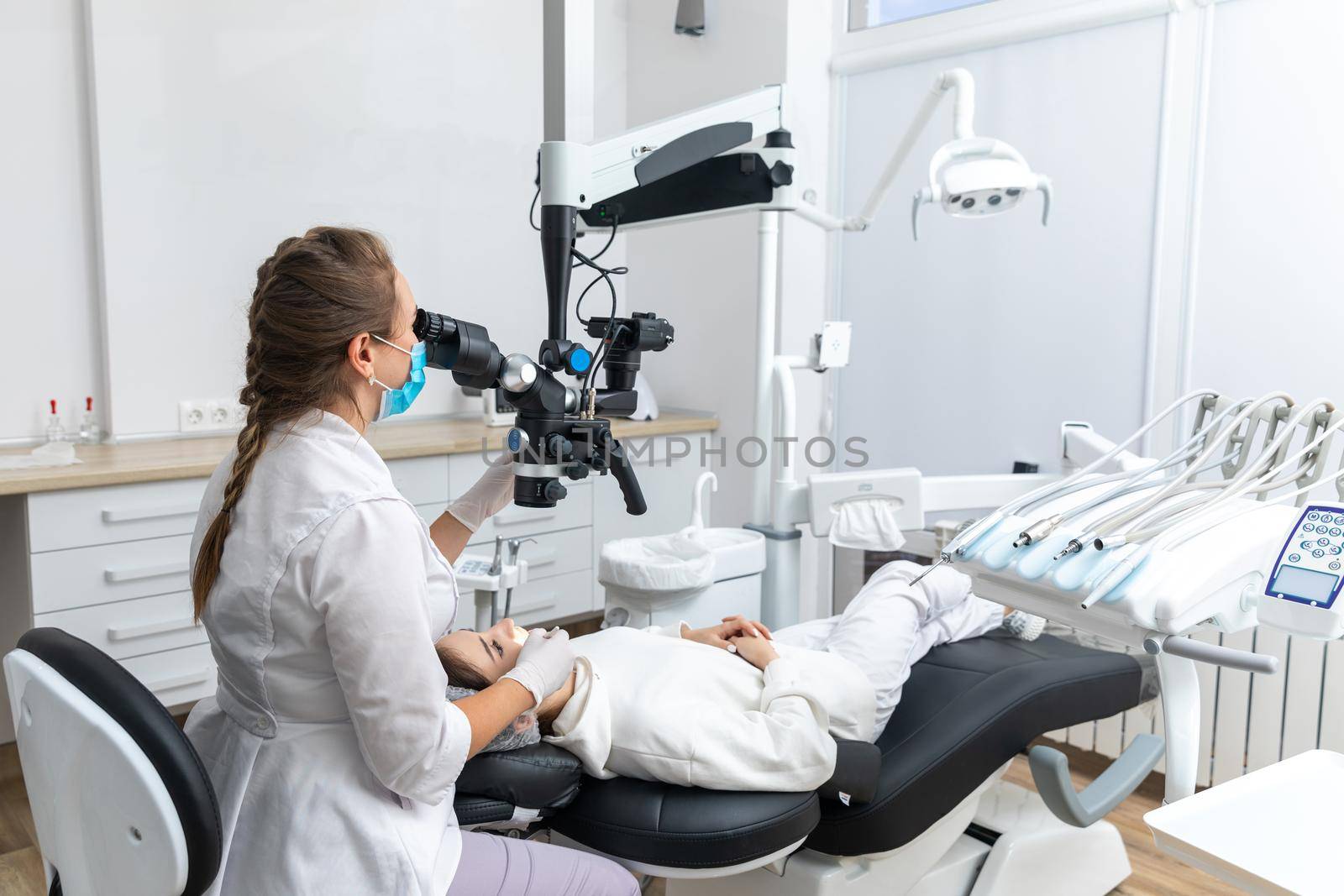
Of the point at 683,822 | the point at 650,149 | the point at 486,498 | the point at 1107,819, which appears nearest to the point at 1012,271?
the point at 1107,819

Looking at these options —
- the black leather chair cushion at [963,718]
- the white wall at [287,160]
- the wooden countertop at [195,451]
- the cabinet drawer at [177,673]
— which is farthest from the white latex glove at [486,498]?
the white wall at [287,160]

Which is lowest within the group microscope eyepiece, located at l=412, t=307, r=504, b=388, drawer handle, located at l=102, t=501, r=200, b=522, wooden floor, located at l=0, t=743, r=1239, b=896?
wooden floor, located at l=0, t=743, r=1239, b=896

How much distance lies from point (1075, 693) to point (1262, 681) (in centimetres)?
89

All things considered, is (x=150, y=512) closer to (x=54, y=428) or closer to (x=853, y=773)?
(x=54, y=428)

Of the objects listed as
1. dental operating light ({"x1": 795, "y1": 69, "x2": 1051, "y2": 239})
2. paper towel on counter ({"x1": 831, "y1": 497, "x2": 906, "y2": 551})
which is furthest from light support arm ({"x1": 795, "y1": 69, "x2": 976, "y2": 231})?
paper towel on counter ({"x1": 831, "y1": 497, "x2": 906, "y2": 551})

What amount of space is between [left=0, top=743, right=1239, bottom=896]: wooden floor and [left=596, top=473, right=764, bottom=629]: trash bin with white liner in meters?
0.59

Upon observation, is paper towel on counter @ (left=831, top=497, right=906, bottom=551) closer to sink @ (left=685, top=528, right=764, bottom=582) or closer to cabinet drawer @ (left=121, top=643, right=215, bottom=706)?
sink @ (left=685, top=528, right=764, bottom=582)

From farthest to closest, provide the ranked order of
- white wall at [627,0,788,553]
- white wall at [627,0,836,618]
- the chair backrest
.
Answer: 1. white wall at [627,0,788,553]
2. white wall at [627,0,836,618]
3. the chair backrest

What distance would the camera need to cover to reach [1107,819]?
8.13ft

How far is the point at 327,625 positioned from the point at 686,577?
117 cm

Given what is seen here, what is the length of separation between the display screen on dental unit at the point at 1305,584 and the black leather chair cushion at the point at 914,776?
26.4 inches

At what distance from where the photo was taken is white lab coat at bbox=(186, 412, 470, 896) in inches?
41.3

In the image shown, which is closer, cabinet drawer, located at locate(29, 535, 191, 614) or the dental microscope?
the dental microscope

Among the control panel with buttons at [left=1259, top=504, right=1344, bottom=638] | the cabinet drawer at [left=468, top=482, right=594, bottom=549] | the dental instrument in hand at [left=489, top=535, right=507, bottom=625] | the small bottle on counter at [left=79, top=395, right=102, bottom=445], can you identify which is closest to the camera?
the control panel with buttons at [left=1259, top=504, right=1344, bottom=638]
